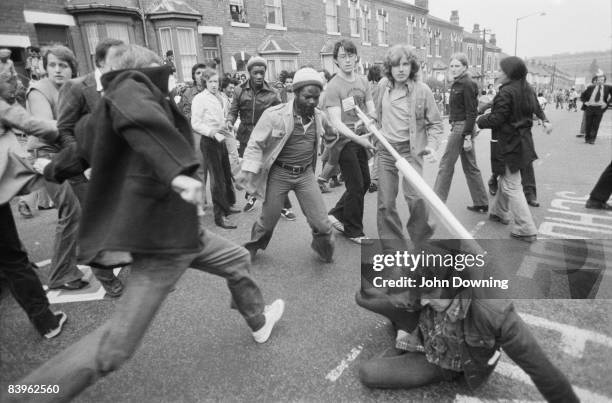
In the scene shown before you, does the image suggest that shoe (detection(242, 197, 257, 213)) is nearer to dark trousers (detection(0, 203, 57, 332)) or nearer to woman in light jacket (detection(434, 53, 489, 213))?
woman in light jacket (detection(434, 53, 489, 213))

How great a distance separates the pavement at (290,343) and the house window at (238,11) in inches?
636

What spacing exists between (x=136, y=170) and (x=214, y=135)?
3.13 metres

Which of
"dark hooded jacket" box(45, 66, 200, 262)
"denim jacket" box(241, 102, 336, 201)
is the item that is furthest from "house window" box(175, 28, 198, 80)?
"dark hooded jacket" box(45, 66, 200, 262)

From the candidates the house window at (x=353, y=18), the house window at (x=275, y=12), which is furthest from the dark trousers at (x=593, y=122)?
the house window at (x=353, y=18)

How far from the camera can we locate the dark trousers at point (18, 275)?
8.55 feet

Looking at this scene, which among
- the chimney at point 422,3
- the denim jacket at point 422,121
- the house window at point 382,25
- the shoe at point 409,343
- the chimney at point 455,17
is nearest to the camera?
the shoe at point 409,343

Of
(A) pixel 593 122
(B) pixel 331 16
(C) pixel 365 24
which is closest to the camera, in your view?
(A) pixel 593 122

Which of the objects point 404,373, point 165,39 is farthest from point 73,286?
point 165,39

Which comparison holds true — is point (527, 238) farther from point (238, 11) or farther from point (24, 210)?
point (238, 11)

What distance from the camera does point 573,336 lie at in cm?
266

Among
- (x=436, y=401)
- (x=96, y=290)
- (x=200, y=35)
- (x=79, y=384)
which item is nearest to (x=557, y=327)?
(x=436, y=401)

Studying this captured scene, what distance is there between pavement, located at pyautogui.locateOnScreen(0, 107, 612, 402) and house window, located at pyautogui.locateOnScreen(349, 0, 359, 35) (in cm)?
2384

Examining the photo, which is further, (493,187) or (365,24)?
(365,24)

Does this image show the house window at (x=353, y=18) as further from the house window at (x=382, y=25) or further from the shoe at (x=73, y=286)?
the shoe at (x=73, y=286)
